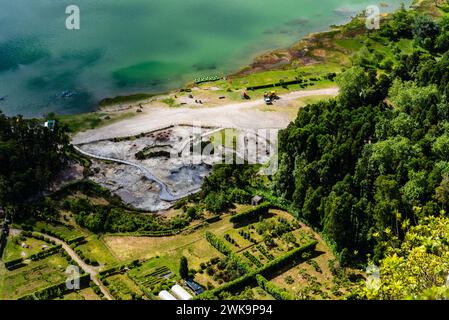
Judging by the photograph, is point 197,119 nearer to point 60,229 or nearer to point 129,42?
point 60,229

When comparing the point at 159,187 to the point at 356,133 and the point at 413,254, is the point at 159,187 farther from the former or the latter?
the point at 413,254

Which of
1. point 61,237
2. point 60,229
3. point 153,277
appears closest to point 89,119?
point 60,229

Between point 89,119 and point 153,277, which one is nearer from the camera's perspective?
point 153,277

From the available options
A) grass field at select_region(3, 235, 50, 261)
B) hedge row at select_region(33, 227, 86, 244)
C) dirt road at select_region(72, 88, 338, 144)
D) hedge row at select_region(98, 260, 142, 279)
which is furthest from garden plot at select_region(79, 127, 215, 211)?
grass field at select_region(3, 235, 50, 261)

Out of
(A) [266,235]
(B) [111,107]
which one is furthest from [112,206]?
(B) [111,107]

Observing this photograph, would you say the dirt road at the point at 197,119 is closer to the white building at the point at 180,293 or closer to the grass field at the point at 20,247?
the grass field at the point at 20,247
